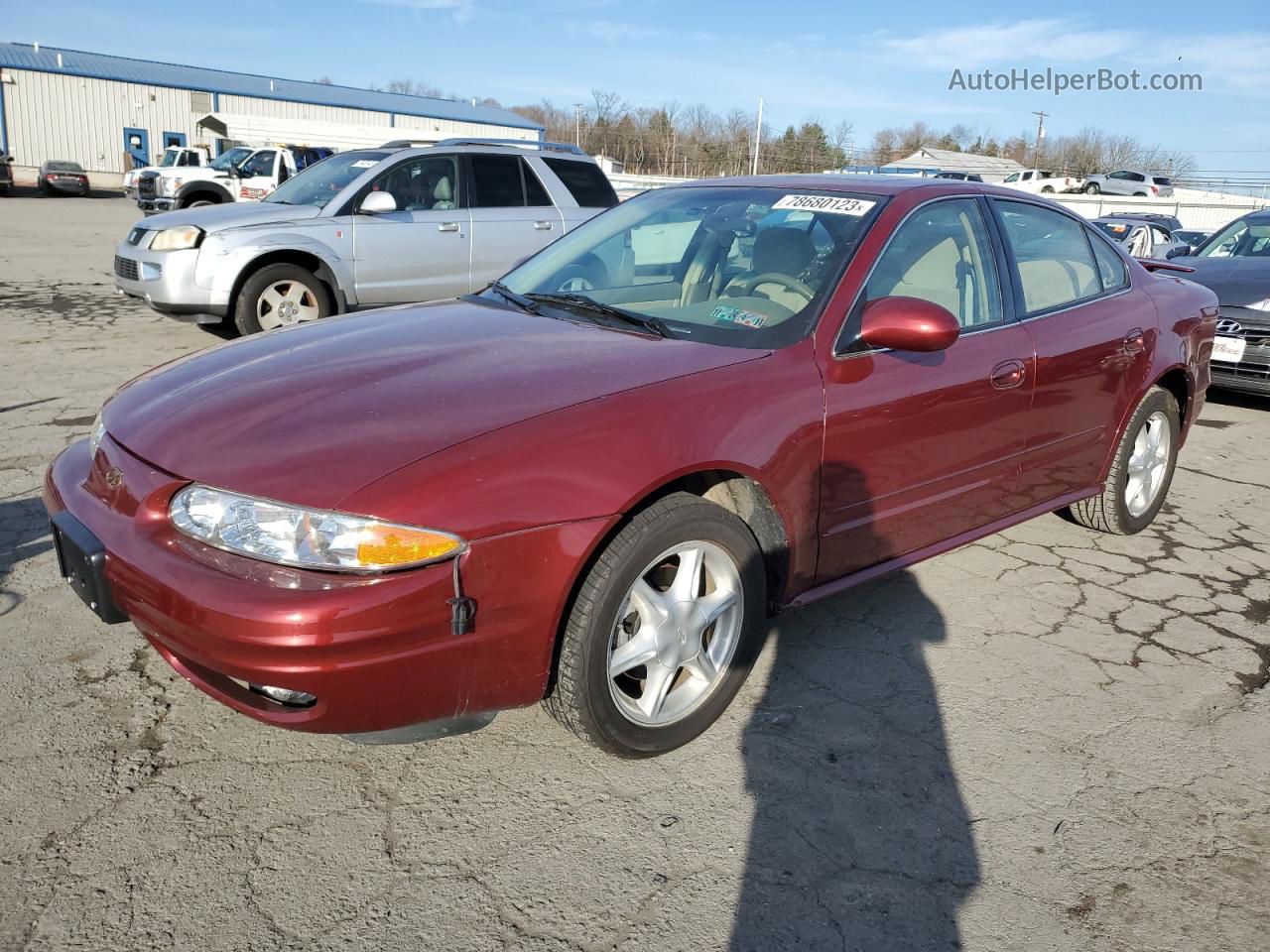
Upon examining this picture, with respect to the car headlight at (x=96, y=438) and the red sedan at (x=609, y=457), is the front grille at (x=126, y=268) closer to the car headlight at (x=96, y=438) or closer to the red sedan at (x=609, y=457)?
the red sedan at (x=609, y=457)

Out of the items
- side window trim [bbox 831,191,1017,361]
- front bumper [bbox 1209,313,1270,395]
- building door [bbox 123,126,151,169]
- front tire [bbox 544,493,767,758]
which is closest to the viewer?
front tire [bbox 544,493,767,758]

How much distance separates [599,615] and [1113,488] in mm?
3040

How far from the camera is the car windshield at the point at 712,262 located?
3104 millimetres

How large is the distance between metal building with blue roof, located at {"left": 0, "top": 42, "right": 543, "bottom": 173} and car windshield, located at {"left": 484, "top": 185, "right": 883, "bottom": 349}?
38.8 m

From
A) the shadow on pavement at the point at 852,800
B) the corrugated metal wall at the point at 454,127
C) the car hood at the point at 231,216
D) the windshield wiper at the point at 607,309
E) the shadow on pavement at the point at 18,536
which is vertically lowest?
the shadow on pavement at the point at 852,800

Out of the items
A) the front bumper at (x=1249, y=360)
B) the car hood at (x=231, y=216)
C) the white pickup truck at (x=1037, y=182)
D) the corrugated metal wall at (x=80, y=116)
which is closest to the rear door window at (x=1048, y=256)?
the front bumper at (x=1249, y=360)

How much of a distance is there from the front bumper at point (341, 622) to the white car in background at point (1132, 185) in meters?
43.7

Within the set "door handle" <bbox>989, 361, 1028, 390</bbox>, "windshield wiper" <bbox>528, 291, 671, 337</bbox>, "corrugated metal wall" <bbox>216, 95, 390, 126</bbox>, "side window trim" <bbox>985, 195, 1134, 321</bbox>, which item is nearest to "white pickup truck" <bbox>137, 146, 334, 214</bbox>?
"windshield wiper" <bbox>528, 291, 671, 337</bbox>

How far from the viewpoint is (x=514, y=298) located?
11.9 ft

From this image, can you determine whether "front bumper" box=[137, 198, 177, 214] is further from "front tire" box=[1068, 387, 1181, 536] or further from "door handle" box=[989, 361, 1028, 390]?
"door handle" box=[989, 361, 1028, 390]

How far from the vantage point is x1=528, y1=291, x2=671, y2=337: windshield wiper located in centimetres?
308

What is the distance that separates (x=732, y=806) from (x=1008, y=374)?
1917mm

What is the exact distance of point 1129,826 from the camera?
8.33ft

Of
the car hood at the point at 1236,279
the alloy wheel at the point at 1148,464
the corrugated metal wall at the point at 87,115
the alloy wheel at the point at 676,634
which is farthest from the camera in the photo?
the corrugated metal wall at the point at 87,115
